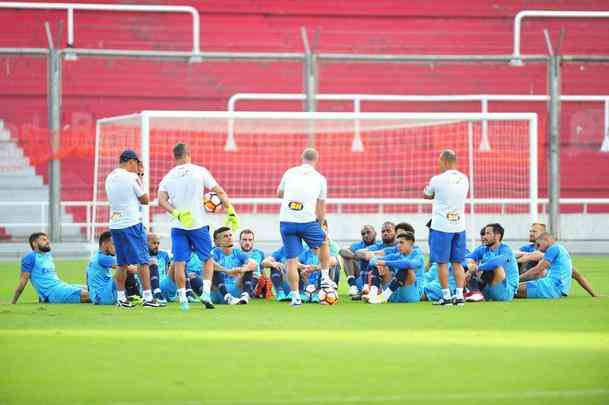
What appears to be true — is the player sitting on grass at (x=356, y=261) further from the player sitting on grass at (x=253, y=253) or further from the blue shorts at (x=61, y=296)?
the blue shorts at (x=61, y=296)

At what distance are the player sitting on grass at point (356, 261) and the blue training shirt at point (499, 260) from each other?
1.22 meters

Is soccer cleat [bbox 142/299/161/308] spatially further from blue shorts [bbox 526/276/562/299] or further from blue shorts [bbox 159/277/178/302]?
blue shorts [bbox 526/276/562/299]

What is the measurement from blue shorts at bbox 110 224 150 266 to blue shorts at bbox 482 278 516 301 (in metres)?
Result: 3.96

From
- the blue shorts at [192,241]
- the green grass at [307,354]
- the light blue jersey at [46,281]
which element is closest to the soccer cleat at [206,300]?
the green grass at [307,354]

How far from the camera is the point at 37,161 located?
24453mm

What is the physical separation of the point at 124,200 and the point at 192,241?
0.86 meters

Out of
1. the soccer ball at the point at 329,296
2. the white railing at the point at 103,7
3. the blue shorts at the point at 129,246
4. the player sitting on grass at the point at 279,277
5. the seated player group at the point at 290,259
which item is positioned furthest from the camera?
the white railing at the point at 103,7

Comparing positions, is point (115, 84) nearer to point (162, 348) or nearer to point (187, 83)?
point (187, 83)

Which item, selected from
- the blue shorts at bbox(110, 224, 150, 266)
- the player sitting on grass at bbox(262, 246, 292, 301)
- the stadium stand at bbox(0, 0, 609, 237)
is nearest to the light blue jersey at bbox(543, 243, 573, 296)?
the player sitting on grass at bbox(262, 246, 292, 301)

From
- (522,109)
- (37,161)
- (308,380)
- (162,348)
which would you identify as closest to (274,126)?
(37,161)

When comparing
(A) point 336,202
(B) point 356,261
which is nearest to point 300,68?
(A) point 336,202

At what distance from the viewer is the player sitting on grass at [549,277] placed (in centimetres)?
1533

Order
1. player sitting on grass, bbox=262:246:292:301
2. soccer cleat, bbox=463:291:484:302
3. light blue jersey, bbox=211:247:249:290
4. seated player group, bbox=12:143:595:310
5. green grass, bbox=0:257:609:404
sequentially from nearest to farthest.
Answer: green grass, bbox=0:257:609:404
seated player group, bbox=12:143:595:310
soccer cleat, bbox=463:291:484:302
light blue jersey, bbox=211:247:249:290
player sitting on grass, bbox=262:246:292:301

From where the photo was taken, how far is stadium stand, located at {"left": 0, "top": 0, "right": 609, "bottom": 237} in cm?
2886
